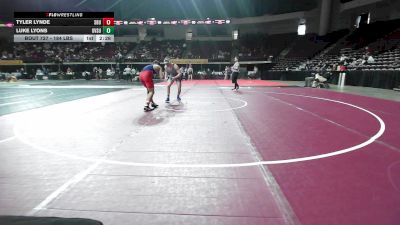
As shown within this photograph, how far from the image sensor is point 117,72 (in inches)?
1422

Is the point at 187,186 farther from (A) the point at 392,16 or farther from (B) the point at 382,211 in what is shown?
(A) the point at 392,16

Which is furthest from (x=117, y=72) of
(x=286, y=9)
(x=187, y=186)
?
(x=187, y=186)

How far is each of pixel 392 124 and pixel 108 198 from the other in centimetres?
686

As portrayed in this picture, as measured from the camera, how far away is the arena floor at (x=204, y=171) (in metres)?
2.83
